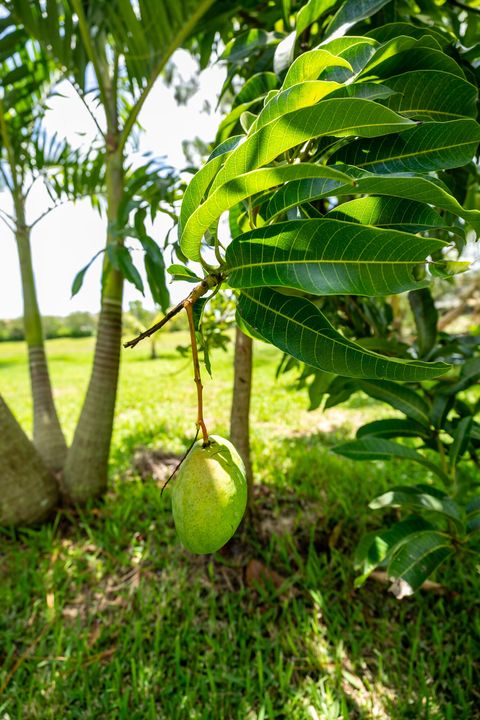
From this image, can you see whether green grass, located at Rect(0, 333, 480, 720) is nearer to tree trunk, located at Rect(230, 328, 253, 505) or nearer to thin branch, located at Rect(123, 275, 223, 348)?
tree trunk, located at Rect(230, 328, 253, 505)

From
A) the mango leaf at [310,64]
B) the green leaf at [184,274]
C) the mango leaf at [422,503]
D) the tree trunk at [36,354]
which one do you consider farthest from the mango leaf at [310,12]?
the tree trunk at [36,354]

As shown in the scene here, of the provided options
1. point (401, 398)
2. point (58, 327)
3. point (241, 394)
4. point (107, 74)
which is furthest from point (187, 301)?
point (58, 327)

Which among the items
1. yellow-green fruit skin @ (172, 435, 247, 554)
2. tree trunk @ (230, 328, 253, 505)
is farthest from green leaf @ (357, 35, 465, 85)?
tree trunk @ (230, 328, 253, 505)

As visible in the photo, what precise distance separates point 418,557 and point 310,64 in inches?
33.3

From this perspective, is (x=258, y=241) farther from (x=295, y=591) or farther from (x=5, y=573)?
(x=5, y=573)

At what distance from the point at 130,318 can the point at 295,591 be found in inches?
402

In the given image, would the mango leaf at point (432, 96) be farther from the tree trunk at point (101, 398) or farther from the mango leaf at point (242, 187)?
the tree trunk at point (101, 398)

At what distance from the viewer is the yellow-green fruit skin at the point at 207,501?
1.46 feet

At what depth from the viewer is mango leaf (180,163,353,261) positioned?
313mm

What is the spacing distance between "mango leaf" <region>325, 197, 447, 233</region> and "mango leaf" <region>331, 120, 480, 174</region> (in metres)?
0.06

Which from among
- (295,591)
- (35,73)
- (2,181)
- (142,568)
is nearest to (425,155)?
(295,591)

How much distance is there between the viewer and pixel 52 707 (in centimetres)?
101

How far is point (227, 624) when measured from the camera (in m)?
1.21

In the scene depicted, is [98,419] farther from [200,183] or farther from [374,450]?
[200,183]
